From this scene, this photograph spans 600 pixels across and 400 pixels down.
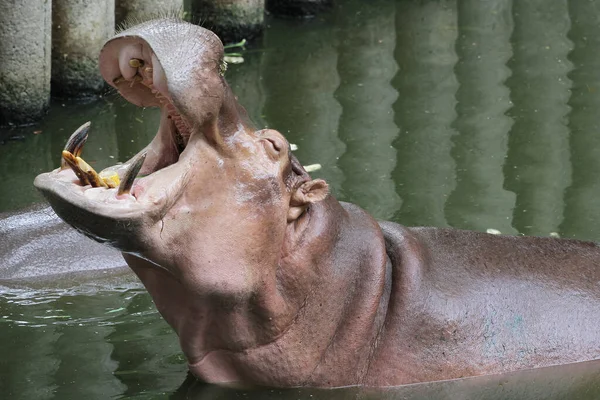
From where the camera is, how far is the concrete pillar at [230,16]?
8.30 m

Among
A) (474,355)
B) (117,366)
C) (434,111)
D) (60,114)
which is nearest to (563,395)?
(474,355)

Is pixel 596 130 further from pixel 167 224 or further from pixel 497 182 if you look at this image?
pixel 167 224

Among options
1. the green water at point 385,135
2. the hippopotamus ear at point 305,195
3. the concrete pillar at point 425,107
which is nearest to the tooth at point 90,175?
the hippopotamus ear at point 305,195

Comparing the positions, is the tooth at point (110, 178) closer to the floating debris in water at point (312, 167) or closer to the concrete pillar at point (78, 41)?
the floating debris in water at point (312, 167)

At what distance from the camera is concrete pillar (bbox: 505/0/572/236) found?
18.6 feet

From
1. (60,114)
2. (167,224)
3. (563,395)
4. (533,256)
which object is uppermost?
(167,224)

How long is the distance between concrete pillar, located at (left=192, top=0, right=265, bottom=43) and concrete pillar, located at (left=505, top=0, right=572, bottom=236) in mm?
1822

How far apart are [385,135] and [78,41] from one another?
6.09ft

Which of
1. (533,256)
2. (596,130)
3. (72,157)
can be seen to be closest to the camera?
(72,157)

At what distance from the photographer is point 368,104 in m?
7.25

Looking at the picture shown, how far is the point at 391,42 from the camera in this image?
8641 millimetres

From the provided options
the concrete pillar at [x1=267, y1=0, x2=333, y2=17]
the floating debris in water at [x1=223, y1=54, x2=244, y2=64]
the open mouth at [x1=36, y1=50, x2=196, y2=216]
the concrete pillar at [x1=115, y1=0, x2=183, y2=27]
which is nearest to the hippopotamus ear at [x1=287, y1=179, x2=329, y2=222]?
the open mouth at [x1=36, y1=50, x2=196, y2=216]

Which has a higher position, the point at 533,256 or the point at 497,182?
the point at 533,256

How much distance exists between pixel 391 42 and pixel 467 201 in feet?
10.3
